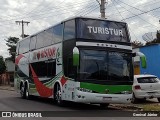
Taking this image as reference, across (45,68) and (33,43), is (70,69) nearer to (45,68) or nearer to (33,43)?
(45,68)

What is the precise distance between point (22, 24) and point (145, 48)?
32127 mm

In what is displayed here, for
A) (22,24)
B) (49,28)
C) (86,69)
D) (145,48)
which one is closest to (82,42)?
(86,69)

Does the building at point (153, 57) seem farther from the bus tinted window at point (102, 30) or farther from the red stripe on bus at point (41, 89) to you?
the bus tinted window at point (102, 30)

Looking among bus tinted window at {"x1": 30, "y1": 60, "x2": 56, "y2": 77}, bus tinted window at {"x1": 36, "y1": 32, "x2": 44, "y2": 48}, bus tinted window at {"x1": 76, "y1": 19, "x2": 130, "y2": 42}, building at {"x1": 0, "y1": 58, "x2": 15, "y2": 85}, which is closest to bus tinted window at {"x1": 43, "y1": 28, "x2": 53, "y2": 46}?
bus tinted window at {"x1": 36, "y1": 32, "x2": 44, "y2": 48}

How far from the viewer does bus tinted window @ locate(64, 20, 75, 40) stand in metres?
16.4

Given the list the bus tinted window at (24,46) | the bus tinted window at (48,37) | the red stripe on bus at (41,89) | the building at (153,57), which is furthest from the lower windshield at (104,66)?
the building at (153,57)

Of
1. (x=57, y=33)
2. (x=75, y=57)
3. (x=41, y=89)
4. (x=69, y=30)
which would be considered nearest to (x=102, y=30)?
(x=69, y=30)

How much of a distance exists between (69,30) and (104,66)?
7.97 feet

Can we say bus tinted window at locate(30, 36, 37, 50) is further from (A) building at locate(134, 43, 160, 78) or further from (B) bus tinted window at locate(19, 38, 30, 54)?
(A) building at locate(134, 43, 160, 78)

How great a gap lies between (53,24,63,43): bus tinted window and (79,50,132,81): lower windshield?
2.75m

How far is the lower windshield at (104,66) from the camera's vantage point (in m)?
15.7

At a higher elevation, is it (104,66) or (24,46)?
(24,46)

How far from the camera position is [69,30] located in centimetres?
1692

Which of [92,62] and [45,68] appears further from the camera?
[45,68]
